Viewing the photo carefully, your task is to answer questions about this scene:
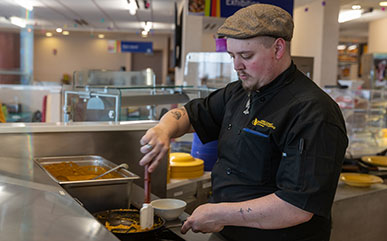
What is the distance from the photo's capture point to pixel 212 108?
1.76 m

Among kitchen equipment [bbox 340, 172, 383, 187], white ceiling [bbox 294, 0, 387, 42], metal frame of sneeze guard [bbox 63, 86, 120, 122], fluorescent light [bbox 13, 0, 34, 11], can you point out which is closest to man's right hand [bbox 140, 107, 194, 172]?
metal frame of sneeze guard [bbox 63, 86, 120, 122]

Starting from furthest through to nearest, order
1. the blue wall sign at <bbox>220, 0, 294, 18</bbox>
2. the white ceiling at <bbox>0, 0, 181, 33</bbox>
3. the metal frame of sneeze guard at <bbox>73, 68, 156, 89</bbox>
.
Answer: the white ceiling at <bbox>0, 0, 181, 33</bbox>, the metal frame of sneeze guard at <bbox>73, 68, 156, 89</bbox>, the blue wall sign at <bbox>220, 0, 294, 18</bbox>

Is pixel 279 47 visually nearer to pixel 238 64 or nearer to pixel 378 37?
pixel 238 64

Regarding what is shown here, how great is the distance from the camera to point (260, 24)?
1.33 meters

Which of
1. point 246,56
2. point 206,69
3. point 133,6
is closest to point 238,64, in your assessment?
point 246,56

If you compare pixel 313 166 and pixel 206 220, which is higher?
pixel 313 166

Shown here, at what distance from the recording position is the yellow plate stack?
2307 millimetres

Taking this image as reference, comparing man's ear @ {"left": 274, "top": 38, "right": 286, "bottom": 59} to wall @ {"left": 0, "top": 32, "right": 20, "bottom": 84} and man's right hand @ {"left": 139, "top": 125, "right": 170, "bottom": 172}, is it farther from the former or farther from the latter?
wall @ {"left": 0, "top": 32, "right": 20, "bottom": 84}

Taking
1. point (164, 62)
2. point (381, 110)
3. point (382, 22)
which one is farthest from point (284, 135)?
point (164, 62)

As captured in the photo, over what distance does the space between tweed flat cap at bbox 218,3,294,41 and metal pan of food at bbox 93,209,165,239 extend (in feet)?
2.16

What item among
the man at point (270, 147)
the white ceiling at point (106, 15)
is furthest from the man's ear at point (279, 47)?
the white ceiling at point (106, 15)

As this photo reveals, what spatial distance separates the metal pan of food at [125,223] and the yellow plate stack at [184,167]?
849 mm

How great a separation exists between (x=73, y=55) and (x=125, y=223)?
15.8m

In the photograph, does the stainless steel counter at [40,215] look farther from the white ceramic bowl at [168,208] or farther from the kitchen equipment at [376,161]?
the kitchen equipment at [376,161]
